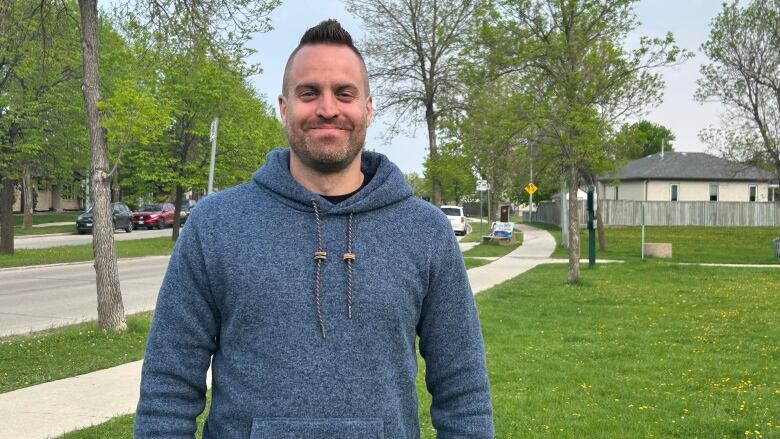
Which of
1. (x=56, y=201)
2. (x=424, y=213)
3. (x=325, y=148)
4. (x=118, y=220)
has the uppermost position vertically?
(x=56, y=201)

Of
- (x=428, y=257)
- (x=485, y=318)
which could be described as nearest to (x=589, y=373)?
(x=485, y=318)

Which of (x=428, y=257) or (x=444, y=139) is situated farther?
(x=444, y=139)

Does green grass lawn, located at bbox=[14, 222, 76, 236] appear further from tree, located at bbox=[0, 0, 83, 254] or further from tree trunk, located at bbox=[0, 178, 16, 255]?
tree, located at bbox=[0, 0, 83, 254]

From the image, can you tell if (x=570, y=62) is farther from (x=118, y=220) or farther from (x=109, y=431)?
(x=118, y=220)

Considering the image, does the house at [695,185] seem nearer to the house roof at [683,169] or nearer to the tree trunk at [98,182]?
the house roof at [683,169]

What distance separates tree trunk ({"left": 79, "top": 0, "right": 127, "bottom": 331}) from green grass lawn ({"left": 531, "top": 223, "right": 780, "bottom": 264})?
19329mm

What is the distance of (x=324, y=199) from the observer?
2230mm

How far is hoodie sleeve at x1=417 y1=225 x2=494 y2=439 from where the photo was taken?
2.24m

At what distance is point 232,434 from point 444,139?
3038 centimetres

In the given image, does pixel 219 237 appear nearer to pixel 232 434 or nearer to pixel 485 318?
pixel 232 434

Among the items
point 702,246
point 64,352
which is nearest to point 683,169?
point 702,246

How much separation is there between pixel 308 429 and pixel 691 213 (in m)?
56.9

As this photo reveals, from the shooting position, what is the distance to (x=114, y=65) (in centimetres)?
2934

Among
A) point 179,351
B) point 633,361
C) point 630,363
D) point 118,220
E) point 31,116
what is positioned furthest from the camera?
point 118,220
